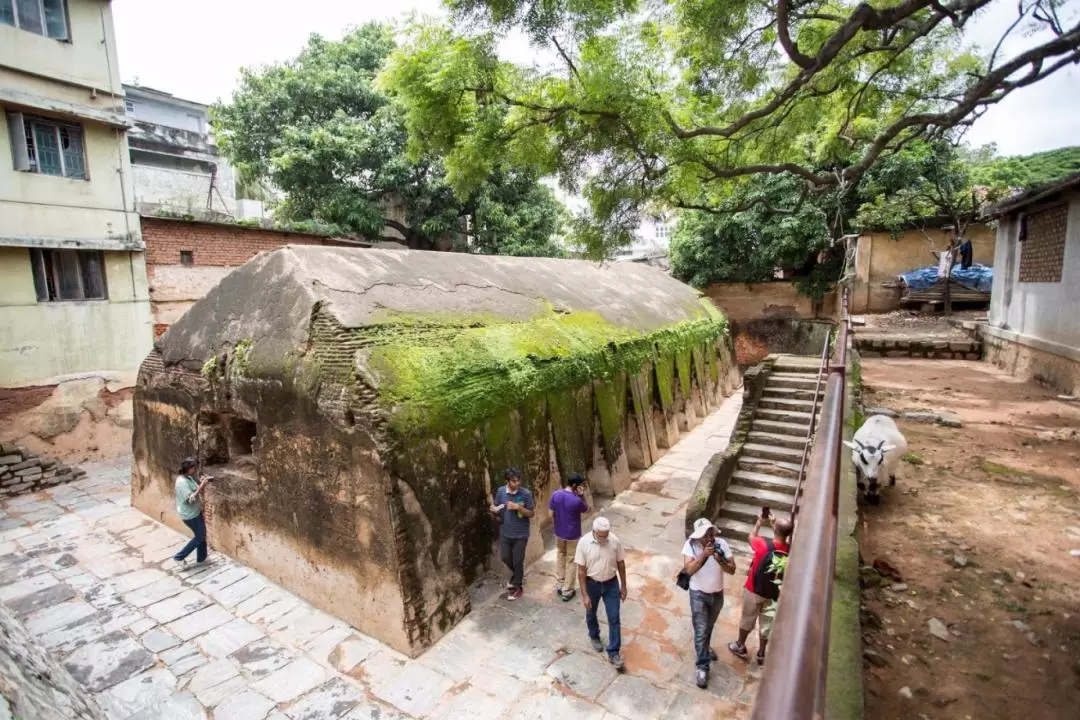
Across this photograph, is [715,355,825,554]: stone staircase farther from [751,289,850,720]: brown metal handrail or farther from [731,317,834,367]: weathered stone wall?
[731,317,834,367]: weathered stone wall

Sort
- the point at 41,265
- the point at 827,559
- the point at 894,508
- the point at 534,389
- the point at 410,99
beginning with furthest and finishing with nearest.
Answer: the point at 41,265
the point at 534,389
the point at 410,99
the point at 894,508
the point at 827,559

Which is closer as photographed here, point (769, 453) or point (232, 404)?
point (232, 404)

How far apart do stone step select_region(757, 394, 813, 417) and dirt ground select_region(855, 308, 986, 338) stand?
704 cm

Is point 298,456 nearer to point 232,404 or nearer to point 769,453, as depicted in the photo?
point 232,404

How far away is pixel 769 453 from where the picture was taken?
8.96 m

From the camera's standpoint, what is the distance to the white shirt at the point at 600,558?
5.29 metres

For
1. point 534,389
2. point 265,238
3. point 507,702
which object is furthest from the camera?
point 265,238

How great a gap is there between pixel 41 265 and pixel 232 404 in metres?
6.58

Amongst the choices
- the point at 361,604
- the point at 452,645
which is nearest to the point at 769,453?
the point at 452,645

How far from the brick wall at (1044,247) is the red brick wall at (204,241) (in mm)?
15571

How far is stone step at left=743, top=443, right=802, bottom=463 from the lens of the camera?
8812 millimetres

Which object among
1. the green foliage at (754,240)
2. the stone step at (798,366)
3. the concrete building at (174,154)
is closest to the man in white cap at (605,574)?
the stone step at (798,366)

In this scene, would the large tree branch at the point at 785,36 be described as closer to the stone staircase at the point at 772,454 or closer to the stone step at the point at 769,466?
the stone staircase at the point at 772,454

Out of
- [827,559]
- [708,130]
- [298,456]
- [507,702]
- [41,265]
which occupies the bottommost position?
[507,702]
